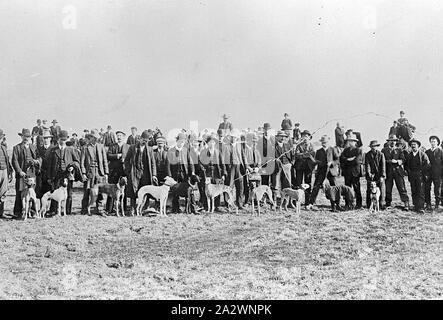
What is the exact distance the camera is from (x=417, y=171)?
1385 cm

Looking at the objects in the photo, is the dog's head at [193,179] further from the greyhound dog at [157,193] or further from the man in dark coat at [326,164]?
the man in dark coat at [326,164]

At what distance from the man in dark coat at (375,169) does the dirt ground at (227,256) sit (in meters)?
0.75

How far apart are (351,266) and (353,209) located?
4.45 metres

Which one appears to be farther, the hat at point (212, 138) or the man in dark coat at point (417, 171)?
the hat at point (212, 138)

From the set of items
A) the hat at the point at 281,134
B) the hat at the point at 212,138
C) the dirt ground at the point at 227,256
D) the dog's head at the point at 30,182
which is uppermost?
the hat at the point at 281,134

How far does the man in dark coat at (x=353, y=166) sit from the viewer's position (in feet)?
46.1

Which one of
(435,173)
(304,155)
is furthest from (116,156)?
(435,173)

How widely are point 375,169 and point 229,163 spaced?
13.4ft

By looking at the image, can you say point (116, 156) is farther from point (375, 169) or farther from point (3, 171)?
point (375, 169)

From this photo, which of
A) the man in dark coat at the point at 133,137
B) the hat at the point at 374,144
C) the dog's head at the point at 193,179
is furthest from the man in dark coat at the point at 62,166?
the hat at the point at 374,144

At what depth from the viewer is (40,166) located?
1340 cm

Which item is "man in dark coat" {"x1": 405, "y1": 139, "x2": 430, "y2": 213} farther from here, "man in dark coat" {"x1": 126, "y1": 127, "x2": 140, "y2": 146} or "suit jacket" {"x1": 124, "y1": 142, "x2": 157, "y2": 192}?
"man in dark coat" {"x1": 126, "y1": 127, "x2": 140, "y2": 146}
